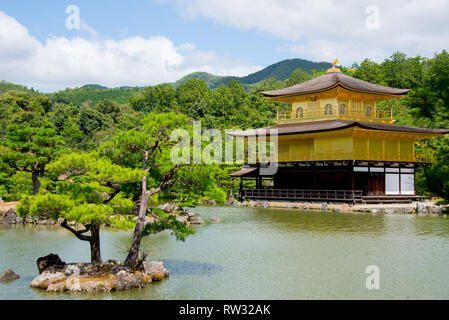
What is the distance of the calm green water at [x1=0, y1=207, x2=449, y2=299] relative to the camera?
1073 cm

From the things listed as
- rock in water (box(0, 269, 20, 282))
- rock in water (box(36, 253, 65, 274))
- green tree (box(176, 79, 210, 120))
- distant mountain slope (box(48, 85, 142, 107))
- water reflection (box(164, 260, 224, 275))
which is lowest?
water reflection (box(164, 260, 224, 275))

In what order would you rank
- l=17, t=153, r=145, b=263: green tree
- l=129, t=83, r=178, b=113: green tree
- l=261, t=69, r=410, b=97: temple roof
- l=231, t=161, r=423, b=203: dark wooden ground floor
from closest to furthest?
l=17, t=153, r=145, b=263: green tree < l=231, t=161, r=423, b=203: dark wooden ground floor < l=261, t=69, r=410, b=97: temple roof < l=129, t=83, r=178, b=113: green tree

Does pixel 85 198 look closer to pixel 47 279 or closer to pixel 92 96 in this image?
pixel 47 279

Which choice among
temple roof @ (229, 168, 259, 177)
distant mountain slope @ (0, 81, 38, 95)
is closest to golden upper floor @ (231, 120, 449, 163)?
temple roof @ (229, 168, 259, 177)

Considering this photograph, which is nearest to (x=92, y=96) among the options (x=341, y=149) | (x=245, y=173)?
(x=245, y=173)

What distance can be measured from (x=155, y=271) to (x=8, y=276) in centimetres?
357

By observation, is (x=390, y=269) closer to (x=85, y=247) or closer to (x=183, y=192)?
(x=183, y=192)

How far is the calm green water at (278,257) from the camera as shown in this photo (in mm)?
10727

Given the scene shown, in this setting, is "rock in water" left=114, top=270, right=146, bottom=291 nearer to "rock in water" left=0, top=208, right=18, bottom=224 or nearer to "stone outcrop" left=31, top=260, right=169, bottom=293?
"stone outcrop" left=31, top=260, right=169, bottom=293

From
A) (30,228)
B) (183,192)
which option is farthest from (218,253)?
(30,228)

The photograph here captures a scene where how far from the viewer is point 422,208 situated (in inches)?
1076

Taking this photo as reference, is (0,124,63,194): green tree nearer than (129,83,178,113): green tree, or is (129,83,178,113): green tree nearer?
(0,124,63,194): green tree
